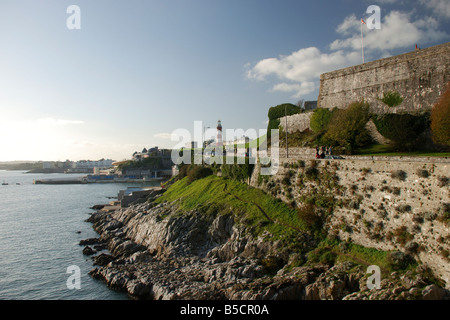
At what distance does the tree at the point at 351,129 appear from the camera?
2791 cm

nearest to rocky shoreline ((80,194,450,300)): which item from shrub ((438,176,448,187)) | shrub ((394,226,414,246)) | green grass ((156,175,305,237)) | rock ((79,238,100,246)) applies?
rock ((79,238,100,246))

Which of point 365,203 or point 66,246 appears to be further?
point 66,246

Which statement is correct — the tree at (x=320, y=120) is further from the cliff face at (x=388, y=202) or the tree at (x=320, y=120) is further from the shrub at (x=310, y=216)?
the shrub at (x=310, y=216)

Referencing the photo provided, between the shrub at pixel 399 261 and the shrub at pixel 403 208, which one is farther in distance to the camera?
the shrub at pixel 403 208

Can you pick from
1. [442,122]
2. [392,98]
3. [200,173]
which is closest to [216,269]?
[442,122]

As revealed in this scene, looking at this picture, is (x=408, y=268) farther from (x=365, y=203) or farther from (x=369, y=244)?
(x=365, y=203)

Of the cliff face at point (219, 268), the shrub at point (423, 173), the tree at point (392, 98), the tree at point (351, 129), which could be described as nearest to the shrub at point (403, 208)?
the shrub at point (423, 173)

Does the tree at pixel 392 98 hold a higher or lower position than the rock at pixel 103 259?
higher

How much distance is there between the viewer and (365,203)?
765 inches

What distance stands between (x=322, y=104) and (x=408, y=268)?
1013 inches

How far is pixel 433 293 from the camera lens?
1338 centimetres

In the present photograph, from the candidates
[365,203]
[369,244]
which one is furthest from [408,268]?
[365,203]
